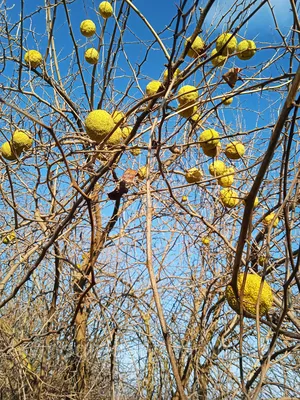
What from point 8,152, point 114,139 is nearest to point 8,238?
point 8,152

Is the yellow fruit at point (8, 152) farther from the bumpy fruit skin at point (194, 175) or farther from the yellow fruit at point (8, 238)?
the yellow fruit at point (8, 238)

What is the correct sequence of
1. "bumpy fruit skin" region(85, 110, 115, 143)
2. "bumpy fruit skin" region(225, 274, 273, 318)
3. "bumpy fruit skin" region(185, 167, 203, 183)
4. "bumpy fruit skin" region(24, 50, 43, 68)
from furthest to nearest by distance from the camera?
"bumpy fruit skin" region(24, 50, 43, 68), "bumpy fruit skin" region(185, 167, 203, 183), "bumpy fruit skin" region(85, 110, 115, 143), "bumpy fruit skin" region(225, 274, 273, 318)

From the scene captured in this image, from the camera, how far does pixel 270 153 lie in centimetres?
80

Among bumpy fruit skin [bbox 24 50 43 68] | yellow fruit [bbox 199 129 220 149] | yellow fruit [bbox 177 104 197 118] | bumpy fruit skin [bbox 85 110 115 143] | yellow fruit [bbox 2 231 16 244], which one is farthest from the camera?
yellow fruit [bbox 2 231 16 244]

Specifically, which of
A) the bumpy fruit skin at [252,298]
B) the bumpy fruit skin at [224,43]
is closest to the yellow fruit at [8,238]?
the bumpy fruit skin at [224,43]

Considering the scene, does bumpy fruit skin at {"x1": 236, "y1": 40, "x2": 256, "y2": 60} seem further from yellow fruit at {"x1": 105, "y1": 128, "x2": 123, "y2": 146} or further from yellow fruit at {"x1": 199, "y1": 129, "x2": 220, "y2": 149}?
yellow fruit at {"x1": 105, "y1": 128, "x2": 123, "y2": 146}

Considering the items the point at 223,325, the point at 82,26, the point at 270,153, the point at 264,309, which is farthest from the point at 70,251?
the point at 270,153

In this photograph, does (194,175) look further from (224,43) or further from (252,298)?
(252,298)

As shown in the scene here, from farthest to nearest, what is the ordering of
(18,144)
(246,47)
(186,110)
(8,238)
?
(8,238) → (18,144) → (246,47) → (186,110)

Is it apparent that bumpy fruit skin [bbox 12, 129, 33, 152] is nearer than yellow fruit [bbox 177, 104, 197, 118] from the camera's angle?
No

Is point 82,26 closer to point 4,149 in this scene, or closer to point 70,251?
point 4,149

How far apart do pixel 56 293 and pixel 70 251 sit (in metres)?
0.30

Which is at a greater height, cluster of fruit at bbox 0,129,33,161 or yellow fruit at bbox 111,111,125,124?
yellow fruit at bbox 111,111,125,124


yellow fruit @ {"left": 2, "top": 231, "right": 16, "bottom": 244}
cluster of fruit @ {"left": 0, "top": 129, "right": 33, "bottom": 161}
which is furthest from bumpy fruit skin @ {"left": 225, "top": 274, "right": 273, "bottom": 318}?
yellow fruit @ {"left": 2, "top": 231, "right": 16, "bottom": 244}
